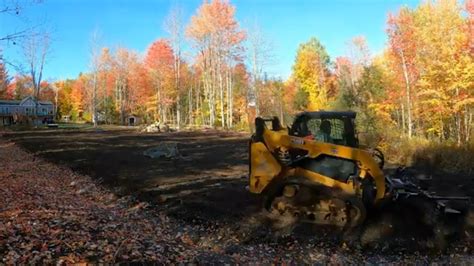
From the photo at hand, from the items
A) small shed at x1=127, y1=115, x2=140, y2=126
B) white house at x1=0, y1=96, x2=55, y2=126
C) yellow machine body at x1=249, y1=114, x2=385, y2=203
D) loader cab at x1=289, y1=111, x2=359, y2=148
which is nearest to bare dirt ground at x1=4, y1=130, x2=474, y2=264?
yellow machine body at x1=249, y1=114, x2=385, y2=203

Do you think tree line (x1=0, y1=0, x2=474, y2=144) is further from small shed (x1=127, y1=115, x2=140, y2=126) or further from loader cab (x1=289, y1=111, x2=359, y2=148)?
loader cab (x1=289, y1=111, x2=359, y2=148)

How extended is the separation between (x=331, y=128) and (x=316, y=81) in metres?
53.0

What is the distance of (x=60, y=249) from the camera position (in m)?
5.64

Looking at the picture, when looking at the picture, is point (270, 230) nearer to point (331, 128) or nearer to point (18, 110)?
point (331, 128)

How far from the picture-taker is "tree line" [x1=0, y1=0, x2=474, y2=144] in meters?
24.4

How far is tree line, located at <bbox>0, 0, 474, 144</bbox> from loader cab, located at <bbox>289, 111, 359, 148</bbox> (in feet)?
44.1

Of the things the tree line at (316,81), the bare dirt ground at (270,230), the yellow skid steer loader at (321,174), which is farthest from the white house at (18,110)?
the yellow skid steer loader at (321,174)

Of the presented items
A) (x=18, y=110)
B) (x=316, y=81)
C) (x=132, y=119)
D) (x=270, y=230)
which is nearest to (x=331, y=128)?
(x=270, y=230)

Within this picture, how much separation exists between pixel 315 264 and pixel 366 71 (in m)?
34.4

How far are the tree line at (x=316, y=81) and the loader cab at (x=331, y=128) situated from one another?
13448 mm

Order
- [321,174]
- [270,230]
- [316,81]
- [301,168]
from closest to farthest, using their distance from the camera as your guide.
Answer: [270,230] < [321,174] < [301,168] < [316,81]

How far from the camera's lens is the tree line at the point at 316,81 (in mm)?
24359

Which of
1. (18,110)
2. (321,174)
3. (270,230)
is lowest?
(270,230)

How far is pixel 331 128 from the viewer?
342 inches
